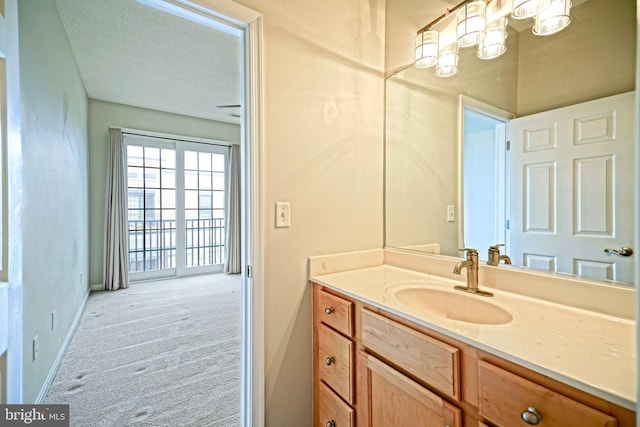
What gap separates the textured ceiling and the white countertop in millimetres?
2298

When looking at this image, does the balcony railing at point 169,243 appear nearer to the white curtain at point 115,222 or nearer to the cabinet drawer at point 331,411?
the white curtain at point 115,222

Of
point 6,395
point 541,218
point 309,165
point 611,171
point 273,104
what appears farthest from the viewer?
point 309,165

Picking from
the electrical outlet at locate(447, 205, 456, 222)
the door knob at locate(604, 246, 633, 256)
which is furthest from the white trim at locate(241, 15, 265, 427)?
the door knob at locate(604, 246, 633, 256)

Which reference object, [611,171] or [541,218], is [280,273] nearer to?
[541,218]

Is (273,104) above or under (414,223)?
above

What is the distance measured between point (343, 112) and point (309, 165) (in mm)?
395

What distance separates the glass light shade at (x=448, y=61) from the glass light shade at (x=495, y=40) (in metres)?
0.14

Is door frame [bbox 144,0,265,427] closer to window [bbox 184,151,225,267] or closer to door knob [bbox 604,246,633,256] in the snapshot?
door knob [bbox 604,246,633,256]

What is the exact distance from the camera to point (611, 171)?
96cm

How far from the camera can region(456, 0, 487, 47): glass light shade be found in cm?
129

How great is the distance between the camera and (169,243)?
188 inches

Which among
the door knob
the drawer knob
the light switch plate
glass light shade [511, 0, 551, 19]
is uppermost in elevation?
glass light shade [511, 0, 551, 19]

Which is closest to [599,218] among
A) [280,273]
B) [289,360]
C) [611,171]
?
[611,171]

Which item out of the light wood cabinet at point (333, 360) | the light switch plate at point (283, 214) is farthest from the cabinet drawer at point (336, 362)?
the light switch plate at point (283, 214)
